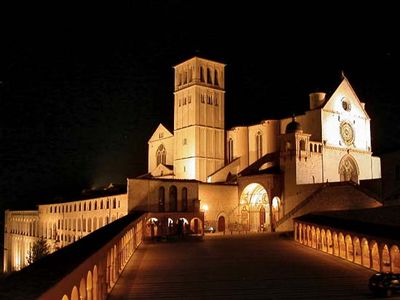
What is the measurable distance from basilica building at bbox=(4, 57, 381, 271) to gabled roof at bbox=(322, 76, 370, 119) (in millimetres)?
110

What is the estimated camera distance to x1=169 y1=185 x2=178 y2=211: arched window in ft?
166

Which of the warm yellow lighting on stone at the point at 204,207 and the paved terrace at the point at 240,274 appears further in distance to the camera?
the warm yellow lighting on stone at the point at 204,207

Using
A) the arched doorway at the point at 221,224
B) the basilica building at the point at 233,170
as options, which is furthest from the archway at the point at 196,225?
the arched doorway at the point at 221,224

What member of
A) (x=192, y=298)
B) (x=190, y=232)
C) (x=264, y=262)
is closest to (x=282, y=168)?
(x=190, y=232)

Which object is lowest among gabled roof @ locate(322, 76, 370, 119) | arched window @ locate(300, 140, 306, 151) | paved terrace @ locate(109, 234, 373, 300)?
paved terrace @ locate(109, 234, 373, 300)

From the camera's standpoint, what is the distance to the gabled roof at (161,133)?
72.6m

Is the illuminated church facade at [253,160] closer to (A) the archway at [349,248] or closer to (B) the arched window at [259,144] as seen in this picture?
(B) the arched window at [259,144]

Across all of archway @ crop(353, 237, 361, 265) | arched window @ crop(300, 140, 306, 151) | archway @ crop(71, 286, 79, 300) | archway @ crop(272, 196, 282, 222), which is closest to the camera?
archway @ crop(71, 286, 79, 300)

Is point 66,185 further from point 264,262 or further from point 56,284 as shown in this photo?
point 56,284

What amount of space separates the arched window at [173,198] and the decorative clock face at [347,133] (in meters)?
20.3

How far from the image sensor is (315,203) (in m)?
49.2

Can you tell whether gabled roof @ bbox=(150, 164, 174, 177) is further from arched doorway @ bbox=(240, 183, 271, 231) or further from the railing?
the railing

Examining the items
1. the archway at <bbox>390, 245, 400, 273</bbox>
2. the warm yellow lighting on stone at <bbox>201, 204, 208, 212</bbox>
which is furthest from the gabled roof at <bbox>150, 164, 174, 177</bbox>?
the archway at <bbox>390, 245, 400, 273</bbox>

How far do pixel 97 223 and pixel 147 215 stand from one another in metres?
14.1
